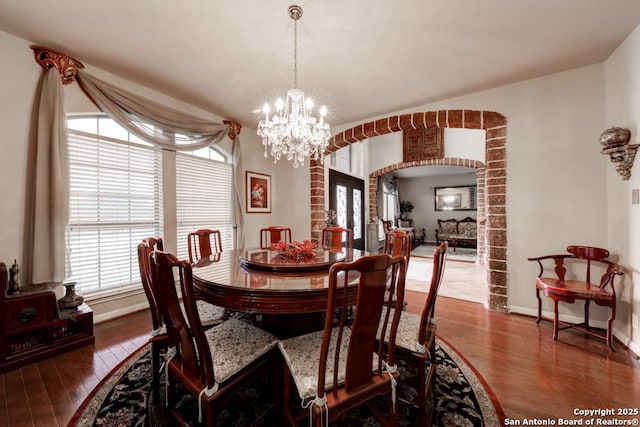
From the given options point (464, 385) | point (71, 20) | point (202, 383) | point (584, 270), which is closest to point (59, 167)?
point (71, 20)

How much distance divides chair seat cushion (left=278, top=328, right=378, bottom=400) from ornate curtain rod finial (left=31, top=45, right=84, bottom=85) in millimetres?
3067

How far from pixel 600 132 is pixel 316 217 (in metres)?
3.51

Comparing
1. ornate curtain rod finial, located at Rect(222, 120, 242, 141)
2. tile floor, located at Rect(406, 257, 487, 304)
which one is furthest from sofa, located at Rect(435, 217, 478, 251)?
ornate curtain rod finial, located at Rect(222, 120, 242, 141)

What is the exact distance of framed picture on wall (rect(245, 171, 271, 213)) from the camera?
4281 millimetres

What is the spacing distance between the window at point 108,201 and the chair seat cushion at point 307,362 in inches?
97.6

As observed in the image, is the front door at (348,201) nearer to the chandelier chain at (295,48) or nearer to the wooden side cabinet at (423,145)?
the wooden side cabinet at (423,145)

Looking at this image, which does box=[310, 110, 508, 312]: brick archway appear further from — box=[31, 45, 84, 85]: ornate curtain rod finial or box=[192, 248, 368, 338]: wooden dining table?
box=[31, 45, 84, 85]: ornate curtain rod finial

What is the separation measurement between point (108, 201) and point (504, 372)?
3939mm

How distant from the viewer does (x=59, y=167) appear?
226cm

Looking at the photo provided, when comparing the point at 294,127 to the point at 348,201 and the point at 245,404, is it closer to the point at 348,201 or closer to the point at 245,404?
the point at 245,404

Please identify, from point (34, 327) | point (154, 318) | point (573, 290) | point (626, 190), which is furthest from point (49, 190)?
point (626, 190)

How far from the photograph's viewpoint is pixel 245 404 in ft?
5.08

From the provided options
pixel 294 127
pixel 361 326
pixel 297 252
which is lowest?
pixel 361 326

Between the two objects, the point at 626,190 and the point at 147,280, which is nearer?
the point at 147,280
